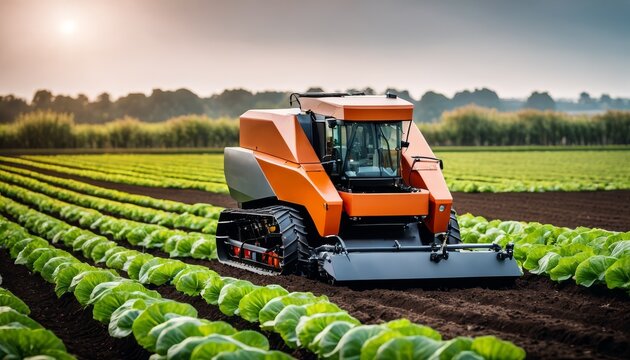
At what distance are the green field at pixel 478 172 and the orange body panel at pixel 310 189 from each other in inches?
742

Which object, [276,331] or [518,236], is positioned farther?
[518,236]

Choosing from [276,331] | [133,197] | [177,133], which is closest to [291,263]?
[276,331]

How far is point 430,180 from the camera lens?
40.3ft

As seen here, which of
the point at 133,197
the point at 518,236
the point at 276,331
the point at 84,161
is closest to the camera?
the point at 276,331

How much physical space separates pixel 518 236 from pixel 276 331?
727 centimetres

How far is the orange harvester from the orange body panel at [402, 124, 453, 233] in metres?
0.01

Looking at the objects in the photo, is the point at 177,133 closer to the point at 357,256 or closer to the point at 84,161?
the point at 84,161

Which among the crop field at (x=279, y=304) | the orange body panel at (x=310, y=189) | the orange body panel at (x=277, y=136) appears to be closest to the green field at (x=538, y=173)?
the crop field at (x=279, y=304)

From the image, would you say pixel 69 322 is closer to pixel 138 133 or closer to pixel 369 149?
pixel 369 149

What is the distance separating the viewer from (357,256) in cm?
1099

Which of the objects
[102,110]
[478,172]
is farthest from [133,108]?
[478,172]

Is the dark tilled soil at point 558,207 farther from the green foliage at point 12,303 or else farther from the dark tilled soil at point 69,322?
the green foliage at point 12,303

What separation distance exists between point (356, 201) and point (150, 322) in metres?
4.12

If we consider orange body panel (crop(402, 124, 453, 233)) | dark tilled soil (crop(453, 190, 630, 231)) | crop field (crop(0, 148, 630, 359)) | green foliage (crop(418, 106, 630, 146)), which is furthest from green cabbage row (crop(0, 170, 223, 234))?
green foliage (crop(418, 106, 630, 146))
